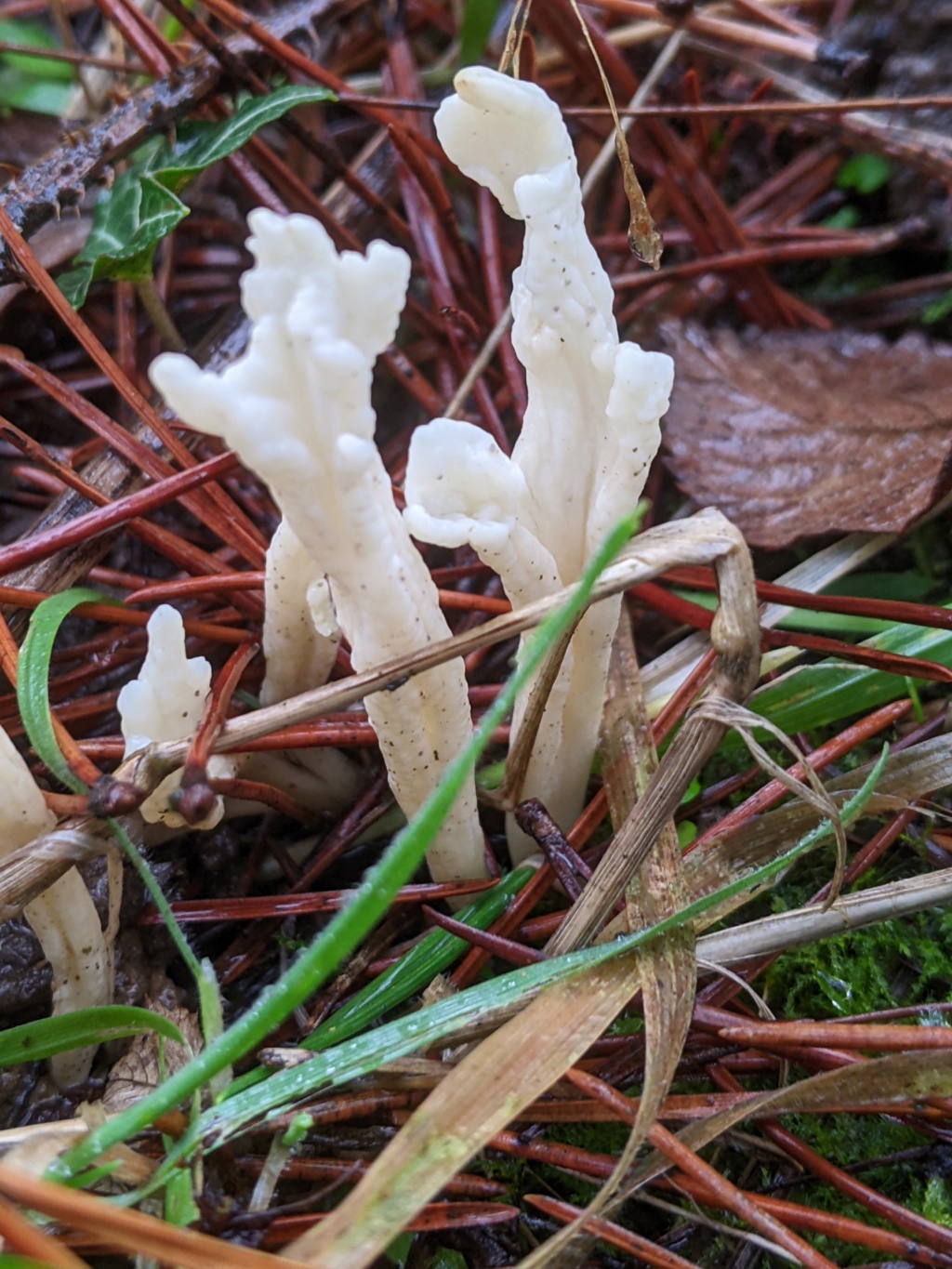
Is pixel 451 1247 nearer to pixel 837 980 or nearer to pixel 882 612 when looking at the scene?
pixel 837 980

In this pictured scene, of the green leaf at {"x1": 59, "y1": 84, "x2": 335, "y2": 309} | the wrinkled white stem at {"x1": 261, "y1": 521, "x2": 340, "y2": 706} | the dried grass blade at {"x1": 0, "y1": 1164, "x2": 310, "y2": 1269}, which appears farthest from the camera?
the green leaf at {"x1": 59, "y1": 84, "x2": 335, "y2": 309}

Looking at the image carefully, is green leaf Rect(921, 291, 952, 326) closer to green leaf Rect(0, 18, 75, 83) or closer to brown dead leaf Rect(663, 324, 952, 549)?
brown dead leaf Rect(663, 324, 952, 549)

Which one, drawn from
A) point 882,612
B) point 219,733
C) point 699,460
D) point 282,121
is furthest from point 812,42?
point 219,733

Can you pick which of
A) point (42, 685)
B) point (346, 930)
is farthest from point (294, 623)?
point (346, 930)

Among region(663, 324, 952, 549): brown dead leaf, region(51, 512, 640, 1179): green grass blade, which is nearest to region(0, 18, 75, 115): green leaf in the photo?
region(663, 324, 952, 549): brown dead leaf

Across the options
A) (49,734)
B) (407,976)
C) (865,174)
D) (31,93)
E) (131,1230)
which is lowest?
(865,174)

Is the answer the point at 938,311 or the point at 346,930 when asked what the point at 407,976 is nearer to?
the point at 346,930
